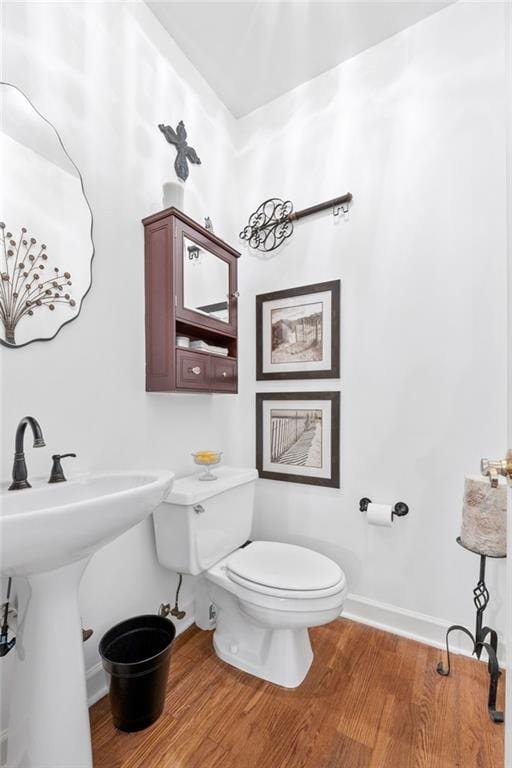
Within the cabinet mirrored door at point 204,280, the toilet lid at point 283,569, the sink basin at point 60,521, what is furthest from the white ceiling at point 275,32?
the toilet lid at point 283,569

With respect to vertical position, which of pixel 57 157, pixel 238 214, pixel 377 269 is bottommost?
pixel 377 269

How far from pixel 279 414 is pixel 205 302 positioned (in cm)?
74

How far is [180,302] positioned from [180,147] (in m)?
0.84

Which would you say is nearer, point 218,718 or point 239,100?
point 218,718

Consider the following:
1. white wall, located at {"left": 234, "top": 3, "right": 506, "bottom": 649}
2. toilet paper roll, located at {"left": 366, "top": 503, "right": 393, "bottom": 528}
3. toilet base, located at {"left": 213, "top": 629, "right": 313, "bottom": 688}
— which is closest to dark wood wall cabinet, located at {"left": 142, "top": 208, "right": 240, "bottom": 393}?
white wall, located at {"left": 234, "top": 3, "right": 506, "bottom": 649}

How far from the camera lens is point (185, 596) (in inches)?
66.4

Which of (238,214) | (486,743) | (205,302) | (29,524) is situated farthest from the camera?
(238,214)

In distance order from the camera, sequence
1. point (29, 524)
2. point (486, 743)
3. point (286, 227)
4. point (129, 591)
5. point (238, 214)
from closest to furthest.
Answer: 1. point (29, 524)
2. point (486, 743)
3. point (129, 591)
4. point (286, 227)
5. point (238, 214)

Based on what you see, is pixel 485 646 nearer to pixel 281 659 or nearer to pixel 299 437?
pixel 281 659

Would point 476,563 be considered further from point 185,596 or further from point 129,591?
point 129,591

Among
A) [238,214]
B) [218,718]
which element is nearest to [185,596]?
[218,718]

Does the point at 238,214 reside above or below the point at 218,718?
above

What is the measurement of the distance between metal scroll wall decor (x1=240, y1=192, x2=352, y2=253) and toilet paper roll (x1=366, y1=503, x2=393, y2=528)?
1.48 meters

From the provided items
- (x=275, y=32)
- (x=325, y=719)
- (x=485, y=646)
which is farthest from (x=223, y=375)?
(x=275, y=32)
